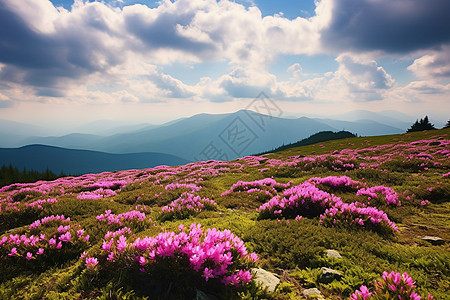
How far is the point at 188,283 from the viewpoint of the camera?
3.14 m

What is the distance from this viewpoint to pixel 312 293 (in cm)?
329

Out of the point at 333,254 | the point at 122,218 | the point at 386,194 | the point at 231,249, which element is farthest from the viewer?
the point at 386,194

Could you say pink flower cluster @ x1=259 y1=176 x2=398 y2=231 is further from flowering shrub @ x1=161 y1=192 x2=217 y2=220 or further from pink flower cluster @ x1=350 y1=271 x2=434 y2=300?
pink flower cluster @ x1=350 y1=271 x2=434 y2=300

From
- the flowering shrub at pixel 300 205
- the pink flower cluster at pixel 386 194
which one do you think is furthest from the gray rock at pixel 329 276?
the pink flower cluster at pixel 386 194

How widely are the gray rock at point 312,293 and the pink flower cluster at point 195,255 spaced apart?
0.96 metres

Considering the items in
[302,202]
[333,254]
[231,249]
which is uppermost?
[231,249]

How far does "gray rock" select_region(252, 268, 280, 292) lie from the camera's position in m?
3.37

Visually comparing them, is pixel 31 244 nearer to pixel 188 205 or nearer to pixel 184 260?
pixel 184 260

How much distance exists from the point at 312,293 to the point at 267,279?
29.2 inches

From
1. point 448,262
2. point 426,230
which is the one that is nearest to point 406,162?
point 426,230

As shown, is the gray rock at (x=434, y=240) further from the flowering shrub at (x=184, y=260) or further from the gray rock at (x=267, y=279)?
the flowering shrub at (x=184, y=260)

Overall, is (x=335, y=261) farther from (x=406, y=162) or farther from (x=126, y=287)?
(x=406, y=162)

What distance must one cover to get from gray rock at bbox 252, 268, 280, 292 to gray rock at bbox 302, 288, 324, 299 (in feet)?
1.52

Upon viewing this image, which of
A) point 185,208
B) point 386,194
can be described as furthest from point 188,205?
point 386,194
